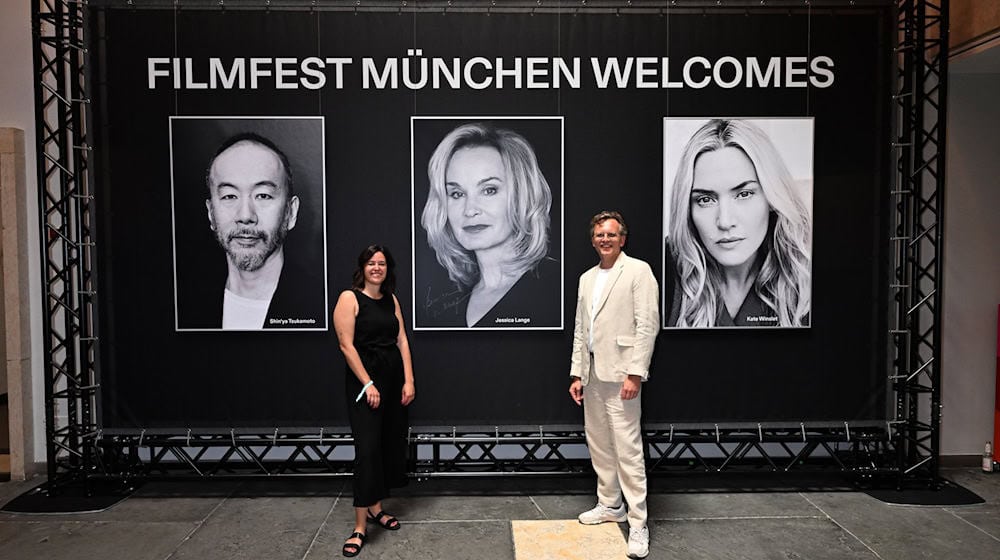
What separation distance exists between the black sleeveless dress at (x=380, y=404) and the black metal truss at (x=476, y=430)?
756mm

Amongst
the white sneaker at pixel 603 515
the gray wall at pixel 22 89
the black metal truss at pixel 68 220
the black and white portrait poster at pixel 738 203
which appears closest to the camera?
the white sneaker at pixel 603 515

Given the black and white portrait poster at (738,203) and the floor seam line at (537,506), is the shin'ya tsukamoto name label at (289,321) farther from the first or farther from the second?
the black and white portrait poster at (738,203)

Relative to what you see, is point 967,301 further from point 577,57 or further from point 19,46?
point 19,46

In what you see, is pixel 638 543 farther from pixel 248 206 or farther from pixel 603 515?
pixel 248 206

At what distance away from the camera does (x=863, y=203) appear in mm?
4684

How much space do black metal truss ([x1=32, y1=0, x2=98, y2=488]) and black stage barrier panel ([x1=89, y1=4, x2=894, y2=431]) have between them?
0.14 meters

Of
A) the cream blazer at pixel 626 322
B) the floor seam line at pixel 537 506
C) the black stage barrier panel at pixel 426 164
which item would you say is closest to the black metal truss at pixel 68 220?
the black stage barrier panel at pixel 426 164

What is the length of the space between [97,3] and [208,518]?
377 cm

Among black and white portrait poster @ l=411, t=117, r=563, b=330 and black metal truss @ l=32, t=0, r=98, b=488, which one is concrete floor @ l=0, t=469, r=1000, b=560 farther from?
black and white portrait poster @ l=411, t=117, r=563, b=330

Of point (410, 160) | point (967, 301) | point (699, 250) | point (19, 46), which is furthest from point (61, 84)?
point (967, 301)

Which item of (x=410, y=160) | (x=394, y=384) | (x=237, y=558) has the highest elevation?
(x=410, y=160)

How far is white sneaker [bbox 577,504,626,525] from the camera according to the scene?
4055 millimetres

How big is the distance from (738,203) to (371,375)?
9.57ft

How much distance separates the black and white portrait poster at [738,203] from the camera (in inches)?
182
